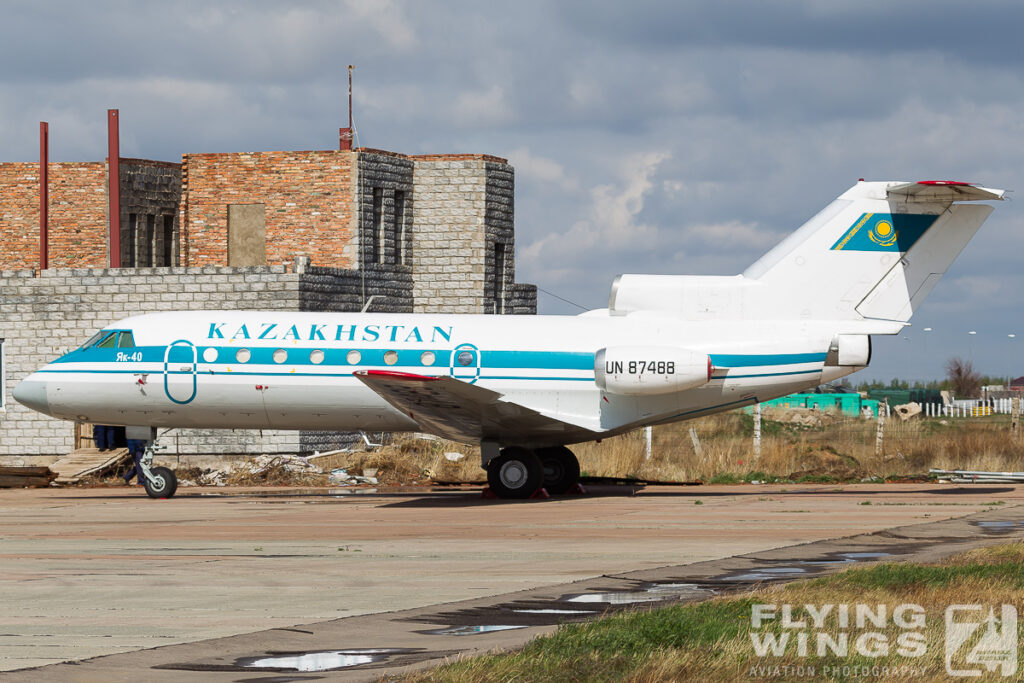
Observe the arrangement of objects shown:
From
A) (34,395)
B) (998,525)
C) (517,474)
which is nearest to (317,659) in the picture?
(998,525)

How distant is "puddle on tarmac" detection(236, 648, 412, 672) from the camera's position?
8.51 meters

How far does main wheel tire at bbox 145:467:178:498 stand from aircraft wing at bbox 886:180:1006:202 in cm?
1389

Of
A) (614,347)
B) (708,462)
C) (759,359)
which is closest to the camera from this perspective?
(614,347)

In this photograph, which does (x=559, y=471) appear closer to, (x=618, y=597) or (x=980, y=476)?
(x=980, y=476)

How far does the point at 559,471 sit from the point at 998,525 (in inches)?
368

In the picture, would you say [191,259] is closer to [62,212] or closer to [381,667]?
[62,212]

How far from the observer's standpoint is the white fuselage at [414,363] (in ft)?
78.4

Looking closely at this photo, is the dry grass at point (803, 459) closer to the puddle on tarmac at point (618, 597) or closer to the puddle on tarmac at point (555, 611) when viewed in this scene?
the puddle on tarmac at point (618, 597)

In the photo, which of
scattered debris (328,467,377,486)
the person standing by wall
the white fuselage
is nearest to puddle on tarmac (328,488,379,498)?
scattered debris (328,467,377,486)

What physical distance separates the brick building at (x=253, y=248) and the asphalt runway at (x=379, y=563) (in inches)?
344

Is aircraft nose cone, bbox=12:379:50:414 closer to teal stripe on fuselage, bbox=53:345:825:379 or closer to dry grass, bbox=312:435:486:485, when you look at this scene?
teal stripe on fuselage, bbox=53:345:825:379

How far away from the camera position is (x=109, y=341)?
2541 cm

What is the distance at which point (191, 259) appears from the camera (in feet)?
126

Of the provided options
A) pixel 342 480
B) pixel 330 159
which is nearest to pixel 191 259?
pixel 330 159
